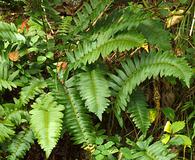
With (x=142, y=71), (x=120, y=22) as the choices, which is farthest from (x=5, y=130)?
(x=120, y=22)

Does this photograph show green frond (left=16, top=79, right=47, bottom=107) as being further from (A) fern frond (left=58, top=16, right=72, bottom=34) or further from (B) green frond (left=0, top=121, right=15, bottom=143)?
(A) fern frond (left=58, top=16, right=72, bottom=34)

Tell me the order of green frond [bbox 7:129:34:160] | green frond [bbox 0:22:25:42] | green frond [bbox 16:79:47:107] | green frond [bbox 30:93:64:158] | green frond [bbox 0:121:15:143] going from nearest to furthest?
1. green frond [bbox 30:93:64:158]
2. green frond [bbox 0:121:15:143]
3. green frond [bbox 7:129:34:160]
4. green frond [bbox 16:79:47:107]
5. green frond [bbox 0:22:25:42]

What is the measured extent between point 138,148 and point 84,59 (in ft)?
2.91

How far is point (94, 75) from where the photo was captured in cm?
342

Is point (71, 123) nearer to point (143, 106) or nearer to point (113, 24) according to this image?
point (143, 106)

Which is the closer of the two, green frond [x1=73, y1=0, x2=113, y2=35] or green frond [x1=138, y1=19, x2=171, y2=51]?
green frond [x1=138, y1=19, x2=171, y2=51]

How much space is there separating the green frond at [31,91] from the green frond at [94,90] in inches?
14.1

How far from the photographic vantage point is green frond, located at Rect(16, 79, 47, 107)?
3395mm

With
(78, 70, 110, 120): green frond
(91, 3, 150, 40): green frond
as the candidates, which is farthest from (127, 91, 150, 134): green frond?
(91, 3, 150, 40): green frond

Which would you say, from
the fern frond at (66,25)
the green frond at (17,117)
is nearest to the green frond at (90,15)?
the fern frond at (66,25)

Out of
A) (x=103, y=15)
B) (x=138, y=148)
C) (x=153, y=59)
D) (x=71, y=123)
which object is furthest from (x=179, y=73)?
(x=103, y=15)

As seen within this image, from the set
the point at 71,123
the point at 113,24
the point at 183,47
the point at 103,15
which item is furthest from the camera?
the point at 103,15

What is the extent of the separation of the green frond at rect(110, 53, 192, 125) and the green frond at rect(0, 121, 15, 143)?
0.91m

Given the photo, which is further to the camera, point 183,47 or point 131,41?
point 183,47
